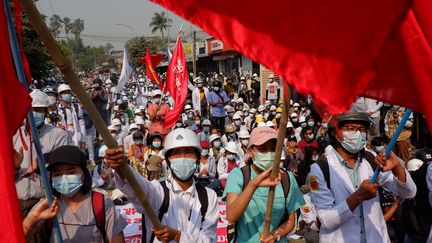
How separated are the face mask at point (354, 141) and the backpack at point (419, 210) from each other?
35.8 inches

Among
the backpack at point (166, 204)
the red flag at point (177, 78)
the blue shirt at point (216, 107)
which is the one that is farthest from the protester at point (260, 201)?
the blue shirt at point (216, 107)

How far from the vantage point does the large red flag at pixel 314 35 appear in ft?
4.59

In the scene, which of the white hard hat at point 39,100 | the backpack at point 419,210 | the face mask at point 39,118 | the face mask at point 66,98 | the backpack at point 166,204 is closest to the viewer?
the backpack at point 166,204

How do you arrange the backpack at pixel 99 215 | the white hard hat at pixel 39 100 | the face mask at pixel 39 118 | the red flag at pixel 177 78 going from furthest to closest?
the red flag at pixel 177 78 < the white hard hat at pixel 39 100 < the face mask at pixel 39 118 < the backpack at pixel 99 215

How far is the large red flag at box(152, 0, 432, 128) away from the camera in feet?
4.59

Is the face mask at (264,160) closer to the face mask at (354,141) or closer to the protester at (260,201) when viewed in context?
the protester at (260,201)

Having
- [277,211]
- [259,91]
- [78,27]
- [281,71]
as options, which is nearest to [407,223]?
Answer: [277,211]

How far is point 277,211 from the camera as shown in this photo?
3.06m

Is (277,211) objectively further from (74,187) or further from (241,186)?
(74,187)

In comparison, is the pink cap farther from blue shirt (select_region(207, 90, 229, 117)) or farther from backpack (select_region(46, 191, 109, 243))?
blue shirt (select_region(207, 90, 229, 117))

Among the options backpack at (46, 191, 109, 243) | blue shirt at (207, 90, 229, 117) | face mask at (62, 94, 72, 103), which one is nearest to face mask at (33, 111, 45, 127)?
backpack at (46, 191, 109, 243)

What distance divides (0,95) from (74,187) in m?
1.10

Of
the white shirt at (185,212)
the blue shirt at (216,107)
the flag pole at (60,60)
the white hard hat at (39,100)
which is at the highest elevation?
the flag pole at (60,60)

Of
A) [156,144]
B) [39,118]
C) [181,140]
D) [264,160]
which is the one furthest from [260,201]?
[156,144]
